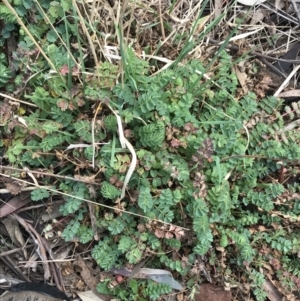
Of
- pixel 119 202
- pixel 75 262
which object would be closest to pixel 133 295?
pixel 75 262

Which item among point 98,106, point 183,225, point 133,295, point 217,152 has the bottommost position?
point 133,295

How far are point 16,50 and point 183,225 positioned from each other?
1.13 meters

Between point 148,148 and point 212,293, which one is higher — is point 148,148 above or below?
above

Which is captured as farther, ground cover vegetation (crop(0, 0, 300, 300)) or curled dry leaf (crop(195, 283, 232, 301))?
curled dry leaf (crop(195, 283, 232, 301))

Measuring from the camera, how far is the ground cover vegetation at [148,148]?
208 cm

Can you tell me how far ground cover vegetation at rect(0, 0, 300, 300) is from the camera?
2.08 metres

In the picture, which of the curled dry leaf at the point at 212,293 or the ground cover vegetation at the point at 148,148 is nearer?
the ground cover vegetation at the point at 148,148

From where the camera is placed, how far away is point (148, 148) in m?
2.15

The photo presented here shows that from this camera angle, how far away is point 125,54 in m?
2.08

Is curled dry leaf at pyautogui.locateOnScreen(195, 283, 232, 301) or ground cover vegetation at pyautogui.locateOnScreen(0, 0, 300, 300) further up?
Result: ground cover vegetation at pyautogui.locateOnScreen(0, 0, 300, 300)

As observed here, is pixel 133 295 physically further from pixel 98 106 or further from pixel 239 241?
pixel 98 106

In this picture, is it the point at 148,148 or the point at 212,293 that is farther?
the point at 212,293

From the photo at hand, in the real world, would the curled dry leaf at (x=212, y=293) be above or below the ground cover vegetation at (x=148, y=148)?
below

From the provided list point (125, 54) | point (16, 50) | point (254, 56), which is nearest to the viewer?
point (125, 54)
